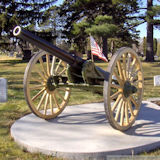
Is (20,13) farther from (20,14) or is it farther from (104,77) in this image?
(104,77)

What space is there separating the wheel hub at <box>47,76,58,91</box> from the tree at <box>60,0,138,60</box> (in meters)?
12.9

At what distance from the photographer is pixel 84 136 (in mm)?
3928

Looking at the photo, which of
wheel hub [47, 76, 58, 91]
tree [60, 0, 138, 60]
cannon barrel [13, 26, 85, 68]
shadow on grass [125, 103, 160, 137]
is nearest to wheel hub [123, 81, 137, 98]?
shadow on grass [125, 103, 160, 137]

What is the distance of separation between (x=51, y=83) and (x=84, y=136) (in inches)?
55.9

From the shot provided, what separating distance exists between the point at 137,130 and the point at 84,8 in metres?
19.2

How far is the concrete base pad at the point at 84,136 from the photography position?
3324 millimetres

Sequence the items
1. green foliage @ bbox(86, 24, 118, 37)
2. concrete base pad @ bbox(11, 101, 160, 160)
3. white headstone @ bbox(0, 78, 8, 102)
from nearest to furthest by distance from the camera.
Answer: concrete base pad @ bbox(11, 101, 160, 160) < white headstone @ bbox(0, 78, 8, 102) < green foliage @ bbox(86, 24, 118, 37)

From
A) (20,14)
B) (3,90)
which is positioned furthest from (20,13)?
(3,90)

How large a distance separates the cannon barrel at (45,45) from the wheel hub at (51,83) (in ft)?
2.37

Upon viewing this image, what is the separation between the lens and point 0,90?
6324mm

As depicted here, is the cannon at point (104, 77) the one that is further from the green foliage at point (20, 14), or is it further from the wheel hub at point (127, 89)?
the green foliage at point (20, 14)

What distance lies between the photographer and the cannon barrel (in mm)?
3447

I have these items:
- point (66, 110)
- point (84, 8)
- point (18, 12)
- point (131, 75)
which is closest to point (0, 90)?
point (66, 110)

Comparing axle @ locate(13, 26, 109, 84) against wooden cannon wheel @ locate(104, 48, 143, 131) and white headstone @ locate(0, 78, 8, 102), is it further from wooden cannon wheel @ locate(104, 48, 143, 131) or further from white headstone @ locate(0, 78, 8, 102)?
white headstone @ locate(0, 78, 8, 102)
